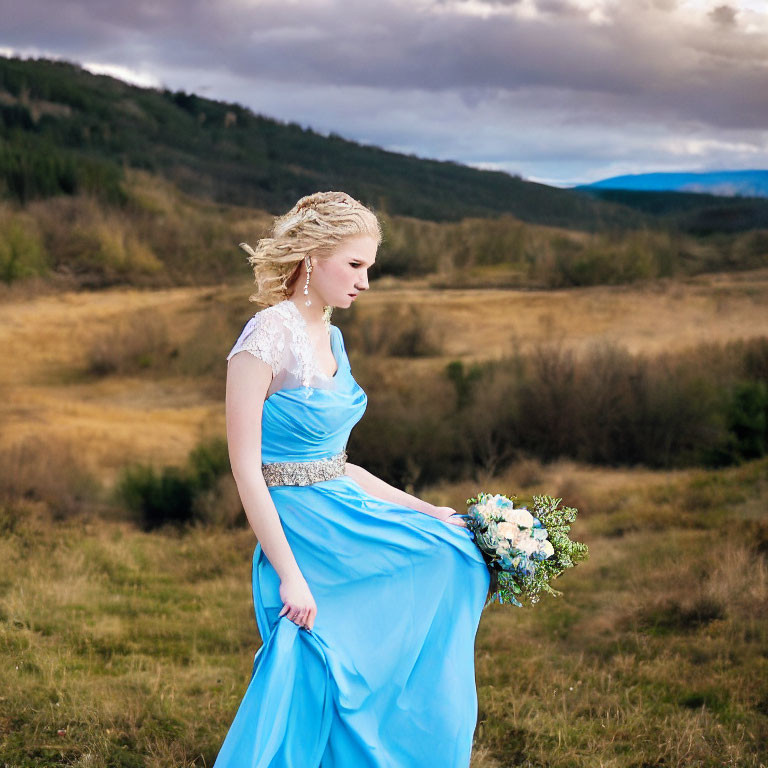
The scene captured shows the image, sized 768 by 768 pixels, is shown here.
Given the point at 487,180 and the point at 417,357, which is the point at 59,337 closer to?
the point at 417,357

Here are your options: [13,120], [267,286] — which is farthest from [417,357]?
[267,286]

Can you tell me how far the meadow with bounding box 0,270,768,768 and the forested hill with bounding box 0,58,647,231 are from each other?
1488 mm

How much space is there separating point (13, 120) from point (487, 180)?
25.7 feet

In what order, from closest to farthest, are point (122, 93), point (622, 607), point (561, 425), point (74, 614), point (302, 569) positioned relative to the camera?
point (302, 569), point (74, 614), point (622, 607), point (561, 425), point (122, 93)

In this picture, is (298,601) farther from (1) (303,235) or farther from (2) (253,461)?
(1) (303,235)

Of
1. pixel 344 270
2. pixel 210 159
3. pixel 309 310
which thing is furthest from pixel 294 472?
pixel 210 159

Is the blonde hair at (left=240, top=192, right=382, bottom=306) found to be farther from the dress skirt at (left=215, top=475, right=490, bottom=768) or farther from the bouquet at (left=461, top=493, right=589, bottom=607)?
the bouquet at (left=461, top=493, right=589, bottom=607)

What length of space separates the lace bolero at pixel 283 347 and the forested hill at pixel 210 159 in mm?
11076

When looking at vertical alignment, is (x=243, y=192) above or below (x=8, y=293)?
above

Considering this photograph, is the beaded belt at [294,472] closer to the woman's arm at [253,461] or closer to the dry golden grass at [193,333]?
the woman's arm at [253,461]

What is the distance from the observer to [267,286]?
8.31ft

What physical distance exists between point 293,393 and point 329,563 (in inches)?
18.4

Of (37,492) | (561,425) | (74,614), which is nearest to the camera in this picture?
(74,614)

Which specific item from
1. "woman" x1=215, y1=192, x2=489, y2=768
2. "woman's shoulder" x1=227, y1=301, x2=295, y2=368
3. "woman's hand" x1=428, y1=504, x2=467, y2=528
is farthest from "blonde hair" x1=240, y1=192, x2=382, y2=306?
"woman's hand" x1=428, y1=504, x2=467, y2=528
